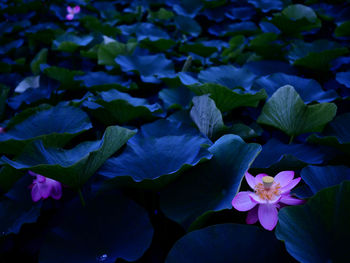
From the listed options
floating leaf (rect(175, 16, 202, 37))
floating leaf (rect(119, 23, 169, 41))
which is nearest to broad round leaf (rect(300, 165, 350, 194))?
floating leaf (rect(119, 23, 169, 41))

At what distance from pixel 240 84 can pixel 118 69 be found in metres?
0.60

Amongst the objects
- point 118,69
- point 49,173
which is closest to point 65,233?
point 49,173

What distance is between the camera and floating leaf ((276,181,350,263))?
0.50m

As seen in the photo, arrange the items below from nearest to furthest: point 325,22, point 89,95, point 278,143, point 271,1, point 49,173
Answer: point 49,173 → point 278,143 → point 89,95 → point 325,22 → point 271,1

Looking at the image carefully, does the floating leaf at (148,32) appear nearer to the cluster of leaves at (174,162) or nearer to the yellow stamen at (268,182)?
the cluster of leaves at (174,162)

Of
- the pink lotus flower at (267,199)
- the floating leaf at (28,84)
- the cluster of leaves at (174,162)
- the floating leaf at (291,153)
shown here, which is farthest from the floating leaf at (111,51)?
the pink lotus flower at (267,199)

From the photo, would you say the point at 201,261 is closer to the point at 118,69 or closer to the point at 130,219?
the point at 130,219

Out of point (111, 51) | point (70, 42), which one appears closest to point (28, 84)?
point (70, 42)

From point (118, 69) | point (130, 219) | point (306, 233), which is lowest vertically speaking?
point (118, 69)

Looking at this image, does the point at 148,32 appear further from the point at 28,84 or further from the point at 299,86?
the point at 299,86

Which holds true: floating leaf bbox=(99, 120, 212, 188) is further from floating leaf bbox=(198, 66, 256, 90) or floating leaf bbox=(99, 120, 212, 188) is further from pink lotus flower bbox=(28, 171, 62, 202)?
floating leaf bbox=(198, 66, 256, 90)

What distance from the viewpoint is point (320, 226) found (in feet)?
1.71

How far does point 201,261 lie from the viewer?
1.73ft

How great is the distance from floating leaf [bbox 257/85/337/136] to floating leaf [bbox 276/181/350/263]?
0.35 meters
